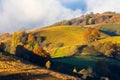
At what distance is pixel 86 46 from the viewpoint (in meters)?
153

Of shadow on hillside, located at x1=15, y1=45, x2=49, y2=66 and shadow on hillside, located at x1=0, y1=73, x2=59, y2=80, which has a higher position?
shadow on hillside, located at x1=15, y1=45, x2=49, y2=66

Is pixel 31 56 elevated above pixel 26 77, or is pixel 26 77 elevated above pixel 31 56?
pixel 31 56

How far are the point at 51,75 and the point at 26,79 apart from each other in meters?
7.12

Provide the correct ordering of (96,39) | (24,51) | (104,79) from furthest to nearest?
(96,39), (24,51), (104,79)

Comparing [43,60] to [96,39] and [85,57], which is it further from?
[96,39]

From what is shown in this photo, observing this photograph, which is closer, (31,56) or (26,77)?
(26,77)

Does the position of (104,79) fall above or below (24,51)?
below

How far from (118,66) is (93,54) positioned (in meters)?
17.4

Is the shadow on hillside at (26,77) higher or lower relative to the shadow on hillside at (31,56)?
lower

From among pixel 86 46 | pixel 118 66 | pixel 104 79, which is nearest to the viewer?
pixel 104 79

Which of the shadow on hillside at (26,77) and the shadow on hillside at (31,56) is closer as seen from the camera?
the shadow on hillside at (26,77)

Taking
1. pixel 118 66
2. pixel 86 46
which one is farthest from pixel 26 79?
pixel 86 46

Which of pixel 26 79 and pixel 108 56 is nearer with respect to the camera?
pixel 26 79

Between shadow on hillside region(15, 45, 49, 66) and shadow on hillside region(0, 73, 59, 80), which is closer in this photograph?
shadow on hillside region(0, 73, 59, 80)
